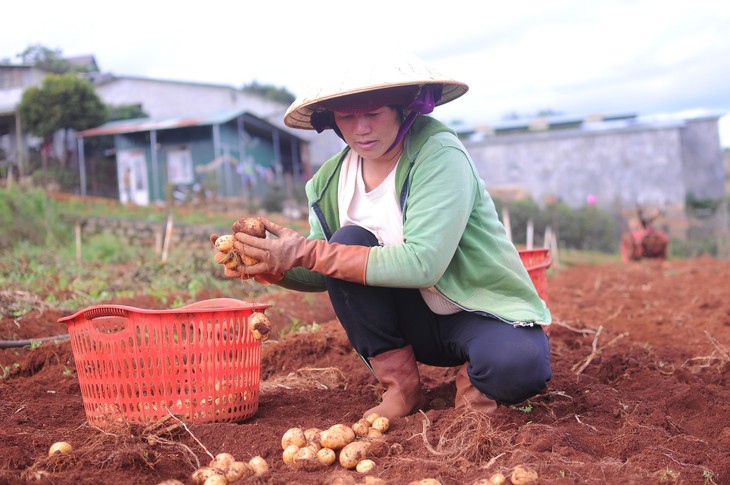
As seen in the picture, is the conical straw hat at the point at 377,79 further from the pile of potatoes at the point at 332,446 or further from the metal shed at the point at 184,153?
the metal shed at the point at 184,153

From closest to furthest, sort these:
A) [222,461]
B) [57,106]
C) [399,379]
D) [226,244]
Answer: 1. [222,461]
2. [226,244]
3. [399,379]
4. [57,106]

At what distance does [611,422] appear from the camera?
239 cm

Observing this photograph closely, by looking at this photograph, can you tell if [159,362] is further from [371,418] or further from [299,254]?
[371,418]

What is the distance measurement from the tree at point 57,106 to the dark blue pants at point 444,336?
1977cm

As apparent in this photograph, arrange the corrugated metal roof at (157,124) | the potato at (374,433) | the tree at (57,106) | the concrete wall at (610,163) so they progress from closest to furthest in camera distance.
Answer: the potato at (374,433) → the corrugated metal roof at (157,124) → the tree at (57,106) → the concrete wall at (610,163)

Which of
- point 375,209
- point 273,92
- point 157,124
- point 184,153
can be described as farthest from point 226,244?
point 273,92

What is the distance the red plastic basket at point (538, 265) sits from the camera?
351cm

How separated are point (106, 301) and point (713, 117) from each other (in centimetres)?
2564

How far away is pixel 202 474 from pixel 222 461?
70 millimetres

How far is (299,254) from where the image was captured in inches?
89.7

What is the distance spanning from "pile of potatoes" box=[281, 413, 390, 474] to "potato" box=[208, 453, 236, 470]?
171 mm

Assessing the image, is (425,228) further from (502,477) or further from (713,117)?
(713,117)

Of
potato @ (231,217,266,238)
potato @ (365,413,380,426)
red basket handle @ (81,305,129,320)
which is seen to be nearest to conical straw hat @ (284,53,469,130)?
potato @ (231,217,266,238)

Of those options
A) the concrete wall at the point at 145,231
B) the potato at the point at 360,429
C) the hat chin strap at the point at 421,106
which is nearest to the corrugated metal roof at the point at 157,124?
the concrete wall at the point at 145,231
